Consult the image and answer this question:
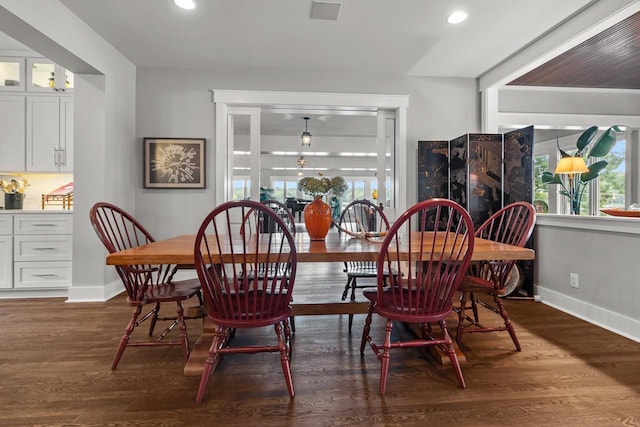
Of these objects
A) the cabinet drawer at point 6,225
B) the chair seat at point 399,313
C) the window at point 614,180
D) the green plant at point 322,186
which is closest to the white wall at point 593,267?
the chair seat at point 399,313

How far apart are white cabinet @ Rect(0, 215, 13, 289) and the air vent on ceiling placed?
358 centimetres

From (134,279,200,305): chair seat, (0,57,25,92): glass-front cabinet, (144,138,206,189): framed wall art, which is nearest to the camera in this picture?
(134,279,200,305): chair seat

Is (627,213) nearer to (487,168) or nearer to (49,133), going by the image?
(487,168)

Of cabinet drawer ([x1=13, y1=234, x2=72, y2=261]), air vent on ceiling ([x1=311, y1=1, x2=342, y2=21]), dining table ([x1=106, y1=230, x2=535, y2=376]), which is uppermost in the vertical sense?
air vent on ceiling ([x1=311, y1=1, x2=342, y2=21])

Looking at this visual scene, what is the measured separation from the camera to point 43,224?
344cm

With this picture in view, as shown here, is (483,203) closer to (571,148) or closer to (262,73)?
(262,73)

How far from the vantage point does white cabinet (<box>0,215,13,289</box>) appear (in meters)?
3.36

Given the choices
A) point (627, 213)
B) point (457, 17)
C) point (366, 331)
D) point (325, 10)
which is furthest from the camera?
point (457, 17)

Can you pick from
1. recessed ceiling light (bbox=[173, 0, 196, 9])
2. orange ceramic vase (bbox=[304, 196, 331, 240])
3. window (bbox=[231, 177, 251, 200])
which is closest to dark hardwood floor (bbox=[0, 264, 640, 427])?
orange ceramic vase (bbox=[304, 196, 331, 240])

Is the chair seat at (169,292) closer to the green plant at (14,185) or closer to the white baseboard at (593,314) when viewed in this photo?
the green plant at (14,185)

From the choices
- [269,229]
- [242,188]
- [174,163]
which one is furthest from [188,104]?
[269,229]

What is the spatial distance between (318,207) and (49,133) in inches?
131

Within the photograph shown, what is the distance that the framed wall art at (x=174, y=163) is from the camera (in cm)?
401

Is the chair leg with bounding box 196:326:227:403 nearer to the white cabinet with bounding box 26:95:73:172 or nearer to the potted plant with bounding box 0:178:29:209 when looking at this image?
the white cabinet with bounding box 26:95:73:172
